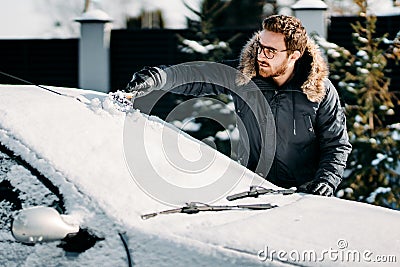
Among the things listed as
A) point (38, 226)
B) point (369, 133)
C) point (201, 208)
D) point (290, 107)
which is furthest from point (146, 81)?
point (369, 133)

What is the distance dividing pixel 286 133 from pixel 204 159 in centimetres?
66

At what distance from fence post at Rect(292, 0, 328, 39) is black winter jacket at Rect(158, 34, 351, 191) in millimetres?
4337

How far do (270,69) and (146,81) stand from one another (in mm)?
663

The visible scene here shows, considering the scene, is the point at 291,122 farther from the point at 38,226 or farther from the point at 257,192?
the point at 38,226

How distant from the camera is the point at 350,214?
306 centimetres

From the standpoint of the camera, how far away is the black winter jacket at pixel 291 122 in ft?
13.1

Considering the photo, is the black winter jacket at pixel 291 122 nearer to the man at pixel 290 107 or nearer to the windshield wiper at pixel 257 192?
the man at pixel 290 107

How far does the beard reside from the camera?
3992 mm

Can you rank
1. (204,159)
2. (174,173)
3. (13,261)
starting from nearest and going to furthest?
(13,261) < (174,173) < (204,159)

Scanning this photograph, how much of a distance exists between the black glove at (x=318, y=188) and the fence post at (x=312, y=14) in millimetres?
4846

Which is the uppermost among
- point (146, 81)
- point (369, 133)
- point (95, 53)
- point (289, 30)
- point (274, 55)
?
point (289, 30)

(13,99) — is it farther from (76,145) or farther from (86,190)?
(86,190)

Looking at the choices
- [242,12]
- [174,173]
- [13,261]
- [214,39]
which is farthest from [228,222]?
[242,12]

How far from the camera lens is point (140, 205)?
2730mm
